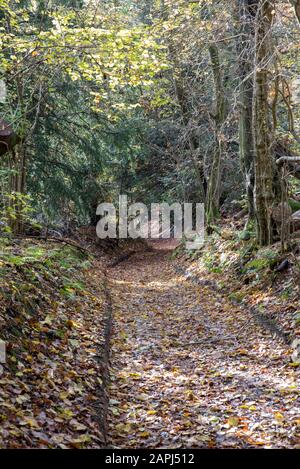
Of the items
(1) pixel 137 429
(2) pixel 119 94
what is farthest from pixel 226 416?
(2) pixel 119 94

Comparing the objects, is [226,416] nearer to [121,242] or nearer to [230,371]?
[230,371]

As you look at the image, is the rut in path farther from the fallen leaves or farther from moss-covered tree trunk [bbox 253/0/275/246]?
→ moss-covered tree trunk [bbox 253/0/275/246]

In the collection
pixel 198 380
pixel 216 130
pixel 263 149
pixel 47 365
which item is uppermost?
pixel 216 130

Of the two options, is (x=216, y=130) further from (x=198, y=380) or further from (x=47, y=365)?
(x=47, y=365)

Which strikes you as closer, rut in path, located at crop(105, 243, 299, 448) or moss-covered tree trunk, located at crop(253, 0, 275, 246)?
rut in path, located at crop(105, 243, 299, 448)

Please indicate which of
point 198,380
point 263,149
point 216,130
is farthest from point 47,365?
point 216,130

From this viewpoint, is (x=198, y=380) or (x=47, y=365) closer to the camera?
(x=47, y=365)

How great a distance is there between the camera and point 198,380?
630 cm

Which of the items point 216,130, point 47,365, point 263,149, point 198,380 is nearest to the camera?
point 47,365

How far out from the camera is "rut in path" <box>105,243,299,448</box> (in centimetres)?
473

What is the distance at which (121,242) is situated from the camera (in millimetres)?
24578

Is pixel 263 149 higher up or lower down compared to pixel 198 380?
higher up

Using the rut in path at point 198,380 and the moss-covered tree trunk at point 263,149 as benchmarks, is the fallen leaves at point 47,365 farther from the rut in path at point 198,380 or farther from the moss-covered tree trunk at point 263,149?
the moss-covered tree trunk at point 263,149

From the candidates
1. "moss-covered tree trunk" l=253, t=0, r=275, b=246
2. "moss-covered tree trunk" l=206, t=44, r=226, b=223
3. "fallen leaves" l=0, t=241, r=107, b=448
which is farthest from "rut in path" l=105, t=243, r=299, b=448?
"moss-covered tree trunk" l=206, t=44, r=226, b=223
